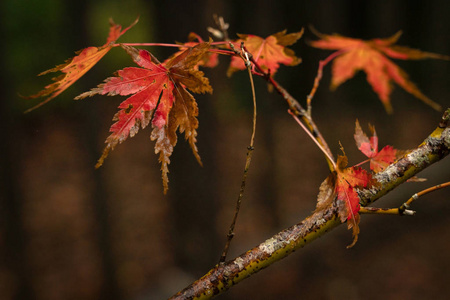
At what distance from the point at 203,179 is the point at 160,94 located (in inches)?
79.6

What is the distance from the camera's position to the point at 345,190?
525 mm

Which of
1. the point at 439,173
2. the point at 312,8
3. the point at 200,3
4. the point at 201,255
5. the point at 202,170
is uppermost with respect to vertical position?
the point at 200,3

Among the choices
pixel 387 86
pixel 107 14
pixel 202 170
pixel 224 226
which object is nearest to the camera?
pixel 387 86

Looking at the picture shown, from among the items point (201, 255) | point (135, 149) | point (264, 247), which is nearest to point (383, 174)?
point (264, 247)

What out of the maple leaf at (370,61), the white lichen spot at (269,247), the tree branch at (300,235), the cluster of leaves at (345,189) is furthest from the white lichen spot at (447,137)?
the maple leaf at (370,61)

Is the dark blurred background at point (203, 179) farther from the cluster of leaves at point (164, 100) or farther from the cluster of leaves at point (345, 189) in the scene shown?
the cluster of leaves at point (345, 189)

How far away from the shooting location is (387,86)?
→ 1.10 m

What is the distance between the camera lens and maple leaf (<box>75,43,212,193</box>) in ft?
1.71

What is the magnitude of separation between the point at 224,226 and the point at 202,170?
151 centimetres

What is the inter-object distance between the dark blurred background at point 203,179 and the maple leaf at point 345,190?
2.03 feet

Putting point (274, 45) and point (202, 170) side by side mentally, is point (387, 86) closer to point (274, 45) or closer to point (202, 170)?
point (274, 45)

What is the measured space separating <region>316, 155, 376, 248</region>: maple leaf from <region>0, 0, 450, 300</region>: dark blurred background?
619mm

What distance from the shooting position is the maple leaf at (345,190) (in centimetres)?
51

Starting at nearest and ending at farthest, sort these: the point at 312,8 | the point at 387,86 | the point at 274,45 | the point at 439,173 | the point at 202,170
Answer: the point at 274,45
the point at 387,86
the point at 202,170
the point at 439,173
the point at 312,8
